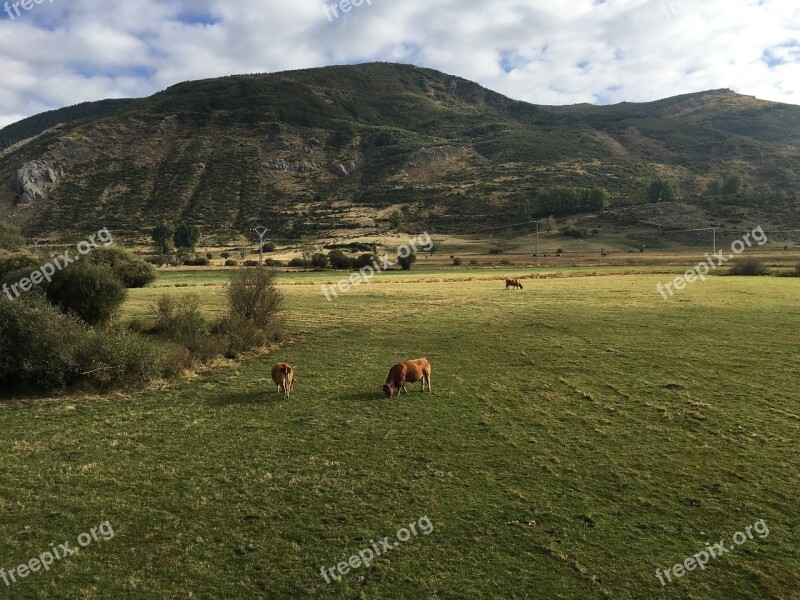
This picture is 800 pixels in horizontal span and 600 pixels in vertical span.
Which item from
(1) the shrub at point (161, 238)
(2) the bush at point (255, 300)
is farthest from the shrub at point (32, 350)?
(1) the shrub at point (161, 238)

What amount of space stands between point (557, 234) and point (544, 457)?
378ft

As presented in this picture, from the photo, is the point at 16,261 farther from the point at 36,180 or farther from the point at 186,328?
the point at 36,180

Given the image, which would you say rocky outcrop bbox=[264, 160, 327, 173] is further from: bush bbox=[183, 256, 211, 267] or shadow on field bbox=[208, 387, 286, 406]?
shadow on field bbox=[208, 387, 286, 406]

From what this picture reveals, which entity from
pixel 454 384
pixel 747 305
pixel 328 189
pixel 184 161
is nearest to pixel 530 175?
pixel 328 189

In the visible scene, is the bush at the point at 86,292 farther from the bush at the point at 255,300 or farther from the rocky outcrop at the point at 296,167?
the rocky outcrop at the point at 296,167

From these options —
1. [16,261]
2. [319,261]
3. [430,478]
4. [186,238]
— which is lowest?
[430,478]

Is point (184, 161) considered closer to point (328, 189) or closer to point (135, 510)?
point (328, 189)

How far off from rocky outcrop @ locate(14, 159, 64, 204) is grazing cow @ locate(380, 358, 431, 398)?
161m

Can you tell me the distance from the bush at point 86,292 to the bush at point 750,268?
60887 mm

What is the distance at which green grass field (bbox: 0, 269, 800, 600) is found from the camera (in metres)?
7.13

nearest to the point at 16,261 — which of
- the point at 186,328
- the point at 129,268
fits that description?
the point at 129,268

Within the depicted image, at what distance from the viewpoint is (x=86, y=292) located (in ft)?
72.1

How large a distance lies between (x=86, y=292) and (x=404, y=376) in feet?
50.8

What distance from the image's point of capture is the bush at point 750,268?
5575 centimetres
